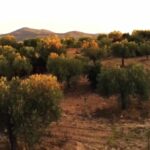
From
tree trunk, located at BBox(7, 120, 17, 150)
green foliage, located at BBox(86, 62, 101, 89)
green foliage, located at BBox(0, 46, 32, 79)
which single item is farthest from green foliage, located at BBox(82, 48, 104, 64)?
tree trunk, located at BBox(7, 120, 17, 150)

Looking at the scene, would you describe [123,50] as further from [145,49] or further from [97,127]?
[97,127]

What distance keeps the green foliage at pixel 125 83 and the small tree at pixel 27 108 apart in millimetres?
12055

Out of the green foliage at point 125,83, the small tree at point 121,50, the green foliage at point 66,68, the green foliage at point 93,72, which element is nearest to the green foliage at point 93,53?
the small tree at point 121,50

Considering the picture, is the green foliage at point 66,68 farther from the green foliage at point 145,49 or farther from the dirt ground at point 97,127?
the green foliage at point 145,49

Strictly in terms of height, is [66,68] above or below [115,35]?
below

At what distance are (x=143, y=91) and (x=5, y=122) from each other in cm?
1763

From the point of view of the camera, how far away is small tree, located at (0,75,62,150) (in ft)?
90.1

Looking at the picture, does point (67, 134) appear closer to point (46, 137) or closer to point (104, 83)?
point (46, 137)

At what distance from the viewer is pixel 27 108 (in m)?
28.0

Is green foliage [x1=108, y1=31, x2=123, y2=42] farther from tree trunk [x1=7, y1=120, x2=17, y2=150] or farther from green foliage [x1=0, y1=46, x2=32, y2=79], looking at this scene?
tree trunk [x1=7, y1=120, x2=17, y2=150]

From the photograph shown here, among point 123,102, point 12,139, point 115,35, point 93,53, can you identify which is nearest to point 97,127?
point 123,102

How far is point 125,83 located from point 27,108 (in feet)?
49.6

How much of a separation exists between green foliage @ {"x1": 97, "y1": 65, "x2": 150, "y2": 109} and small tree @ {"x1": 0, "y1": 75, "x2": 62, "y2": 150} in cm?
1206

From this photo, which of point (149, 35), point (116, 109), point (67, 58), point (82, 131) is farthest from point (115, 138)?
point (149, 35)
